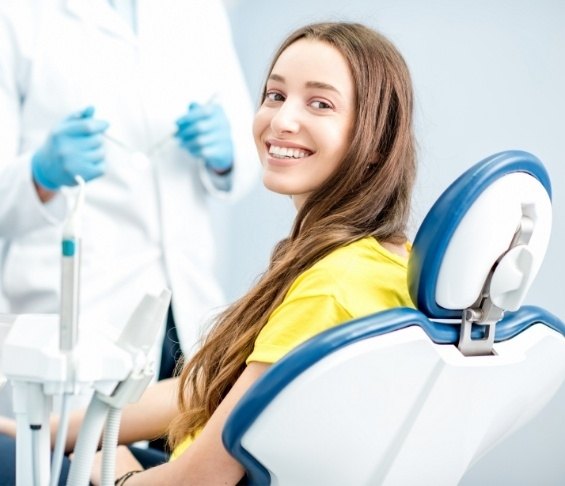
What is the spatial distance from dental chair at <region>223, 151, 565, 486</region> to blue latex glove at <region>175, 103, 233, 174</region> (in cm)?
129

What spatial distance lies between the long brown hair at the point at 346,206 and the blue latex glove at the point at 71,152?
87 cm

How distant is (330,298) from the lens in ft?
3.14

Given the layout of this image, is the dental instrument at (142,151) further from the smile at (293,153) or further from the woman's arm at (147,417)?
the smile at (293,153)

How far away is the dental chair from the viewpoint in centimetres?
85

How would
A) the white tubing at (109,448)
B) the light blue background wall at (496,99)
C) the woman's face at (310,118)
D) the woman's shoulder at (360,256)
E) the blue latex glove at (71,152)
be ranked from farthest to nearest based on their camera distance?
the light blue background wall at (496,99) → the blue latex glove at (71,152) → the woman's face at (310,118) → the woman's shoulder at (360,256) → the white tubing at (109,448)

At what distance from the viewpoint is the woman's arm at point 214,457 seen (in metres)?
0.96

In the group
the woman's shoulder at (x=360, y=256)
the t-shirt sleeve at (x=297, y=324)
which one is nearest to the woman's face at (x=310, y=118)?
the woman's shoulder at (x=360, y=256)

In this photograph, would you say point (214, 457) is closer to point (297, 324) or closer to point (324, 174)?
point (297, 324)

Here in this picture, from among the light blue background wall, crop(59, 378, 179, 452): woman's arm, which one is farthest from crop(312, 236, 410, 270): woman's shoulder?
the light blue background wall

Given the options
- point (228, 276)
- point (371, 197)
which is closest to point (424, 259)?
point (371, 197)

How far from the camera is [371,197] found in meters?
1.15

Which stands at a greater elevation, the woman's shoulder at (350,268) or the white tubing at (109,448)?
the woman's shoulder at (350,268)

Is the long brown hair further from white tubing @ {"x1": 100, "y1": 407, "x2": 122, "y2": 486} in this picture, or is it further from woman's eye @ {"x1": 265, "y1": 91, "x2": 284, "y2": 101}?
white tubing @ {"x1": 100, "y1": 407, "x2": 122, "y2": 486}

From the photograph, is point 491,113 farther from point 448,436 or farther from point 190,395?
point 448,436
